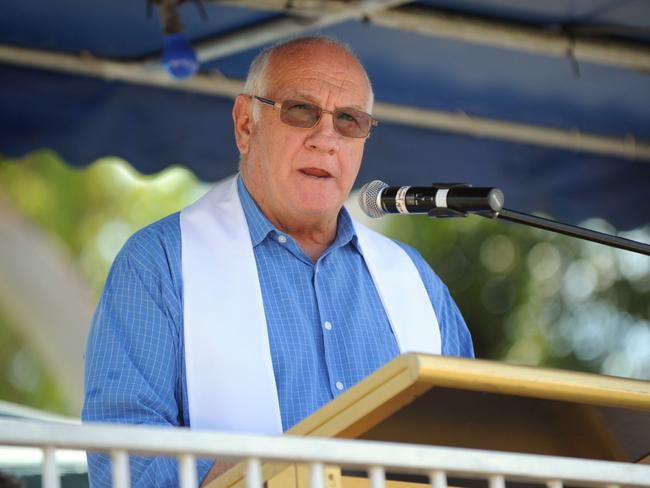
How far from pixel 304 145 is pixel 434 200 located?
1.09 metres

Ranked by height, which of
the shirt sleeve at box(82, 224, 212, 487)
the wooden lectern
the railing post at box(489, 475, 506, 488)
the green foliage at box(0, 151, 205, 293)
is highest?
the green foliage at box(0, 151, 205, 293)

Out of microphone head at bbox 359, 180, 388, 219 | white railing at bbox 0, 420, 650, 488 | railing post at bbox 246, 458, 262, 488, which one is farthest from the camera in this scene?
microphone head at bbox 359, 180, 388, 219

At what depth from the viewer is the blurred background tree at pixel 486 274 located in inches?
817

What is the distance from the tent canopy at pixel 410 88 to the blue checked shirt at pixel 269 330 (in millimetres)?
1271

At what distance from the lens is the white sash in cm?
347

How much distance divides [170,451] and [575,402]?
3.10ft

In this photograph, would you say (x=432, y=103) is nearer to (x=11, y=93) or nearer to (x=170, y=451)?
(x=11, y=93)

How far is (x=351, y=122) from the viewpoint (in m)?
4.00

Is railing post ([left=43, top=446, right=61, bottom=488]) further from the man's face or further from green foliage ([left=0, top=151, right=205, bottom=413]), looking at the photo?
green foliage ([left=0, top=151, right=205, bottom=413])

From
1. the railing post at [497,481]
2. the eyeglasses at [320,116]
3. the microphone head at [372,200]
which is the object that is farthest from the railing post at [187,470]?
the eyeglasses at [320,116]

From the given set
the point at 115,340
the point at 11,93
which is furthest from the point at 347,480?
the point at 11,93

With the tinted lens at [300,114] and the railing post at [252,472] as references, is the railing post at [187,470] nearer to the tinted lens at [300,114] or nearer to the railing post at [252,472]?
the railing post at [252,472]

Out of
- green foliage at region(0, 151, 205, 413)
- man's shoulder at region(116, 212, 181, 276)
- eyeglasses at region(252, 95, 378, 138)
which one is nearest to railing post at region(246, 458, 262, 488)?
man's shoulder at region(116, 212, 181, 276)

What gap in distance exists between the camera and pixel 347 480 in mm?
2592
